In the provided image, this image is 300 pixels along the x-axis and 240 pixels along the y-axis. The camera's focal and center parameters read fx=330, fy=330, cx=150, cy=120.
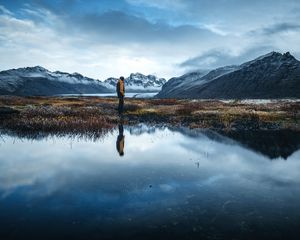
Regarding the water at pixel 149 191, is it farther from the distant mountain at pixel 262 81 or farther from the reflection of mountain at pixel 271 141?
the distant mountain at pixel 262 81

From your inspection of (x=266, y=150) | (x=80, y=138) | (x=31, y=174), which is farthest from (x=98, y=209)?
(x=80, y=138)

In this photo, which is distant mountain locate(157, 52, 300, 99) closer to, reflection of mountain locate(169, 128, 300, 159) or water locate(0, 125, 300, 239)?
reflection of mountain locate(169, 128, 300, 159)

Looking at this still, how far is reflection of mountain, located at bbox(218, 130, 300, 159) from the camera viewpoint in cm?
1631

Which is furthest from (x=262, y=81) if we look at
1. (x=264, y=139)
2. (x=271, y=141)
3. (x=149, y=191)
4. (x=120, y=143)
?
(x=149, y=191)

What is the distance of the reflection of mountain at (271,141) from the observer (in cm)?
1631

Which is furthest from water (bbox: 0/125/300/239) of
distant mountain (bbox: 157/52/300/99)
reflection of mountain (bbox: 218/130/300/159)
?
distant mountain (bbox: 157/52/300/99)

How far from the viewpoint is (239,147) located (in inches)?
689

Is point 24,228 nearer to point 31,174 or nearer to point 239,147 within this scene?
point 31,174

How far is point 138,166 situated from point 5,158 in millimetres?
6071

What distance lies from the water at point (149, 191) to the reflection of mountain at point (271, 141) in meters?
0.15

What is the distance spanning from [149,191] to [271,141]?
468 inches

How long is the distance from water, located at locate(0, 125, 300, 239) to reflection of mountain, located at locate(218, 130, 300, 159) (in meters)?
0.15

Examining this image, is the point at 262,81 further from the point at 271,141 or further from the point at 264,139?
the point at 271,141

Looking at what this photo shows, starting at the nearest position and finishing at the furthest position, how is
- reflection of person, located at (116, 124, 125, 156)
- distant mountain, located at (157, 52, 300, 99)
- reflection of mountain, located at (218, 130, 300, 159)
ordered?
reflection of mountain, located at (218, 130, 300, 159) → reflection of person, located at (116, 124, 125, 156) → distant mountain, located at (157, 52, 300, 99)
